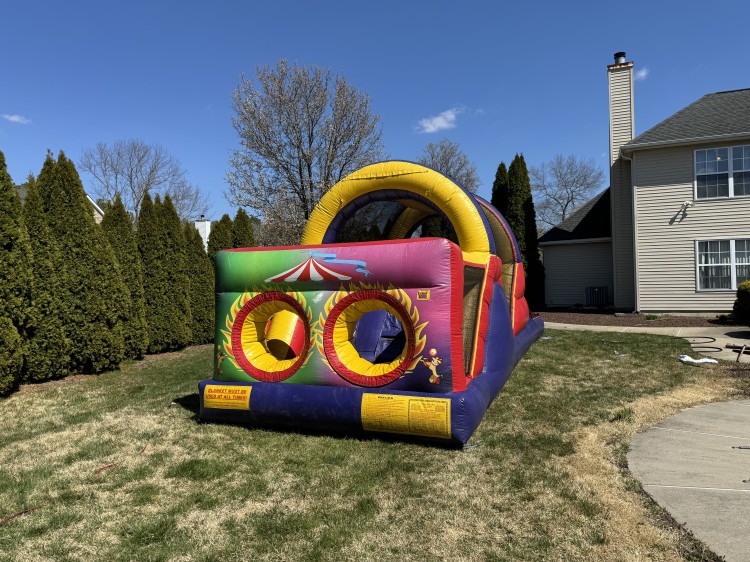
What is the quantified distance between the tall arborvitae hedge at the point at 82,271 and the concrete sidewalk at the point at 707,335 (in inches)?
395

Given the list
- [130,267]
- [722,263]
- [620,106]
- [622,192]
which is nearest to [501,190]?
[622,192]

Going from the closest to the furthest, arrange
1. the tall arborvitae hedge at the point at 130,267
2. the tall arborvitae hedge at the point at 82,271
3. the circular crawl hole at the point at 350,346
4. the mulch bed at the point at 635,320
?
1. the circular crawl hole at the point at 350,346
2. the tall arborvitae hedge at the point at 82,271
3. the tall arborvitae hedge at the point at 130,267
4. the mulch bed at the point at 635,320

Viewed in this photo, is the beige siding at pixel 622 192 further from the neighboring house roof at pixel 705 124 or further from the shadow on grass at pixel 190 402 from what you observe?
the shadow on grass at pixel 190 402

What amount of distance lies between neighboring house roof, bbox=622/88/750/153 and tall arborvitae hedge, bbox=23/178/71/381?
48.7 ft

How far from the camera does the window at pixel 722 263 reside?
1379 centimetres

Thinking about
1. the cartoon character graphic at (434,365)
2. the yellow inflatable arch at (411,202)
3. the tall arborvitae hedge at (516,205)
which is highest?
the tall arborvitae hedge at (516,205)

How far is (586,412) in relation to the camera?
532 cm

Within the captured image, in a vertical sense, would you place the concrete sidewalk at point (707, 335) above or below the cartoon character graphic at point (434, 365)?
below

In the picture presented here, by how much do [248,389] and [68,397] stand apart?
3.50 m

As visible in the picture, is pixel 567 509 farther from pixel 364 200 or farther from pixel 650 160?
pixel 650 160

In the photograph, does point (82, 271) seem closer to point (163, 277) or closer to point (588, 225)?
point (163, 277)

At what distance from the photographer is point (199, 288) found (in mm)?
11750

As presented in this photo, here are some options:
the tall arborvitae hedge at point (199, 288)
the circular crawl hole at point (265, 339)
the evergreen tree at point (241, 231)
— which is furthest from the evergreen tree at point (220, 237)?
the circular crawl hole at point (265, 339)

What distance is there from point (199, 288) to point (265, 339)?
6.64 m
